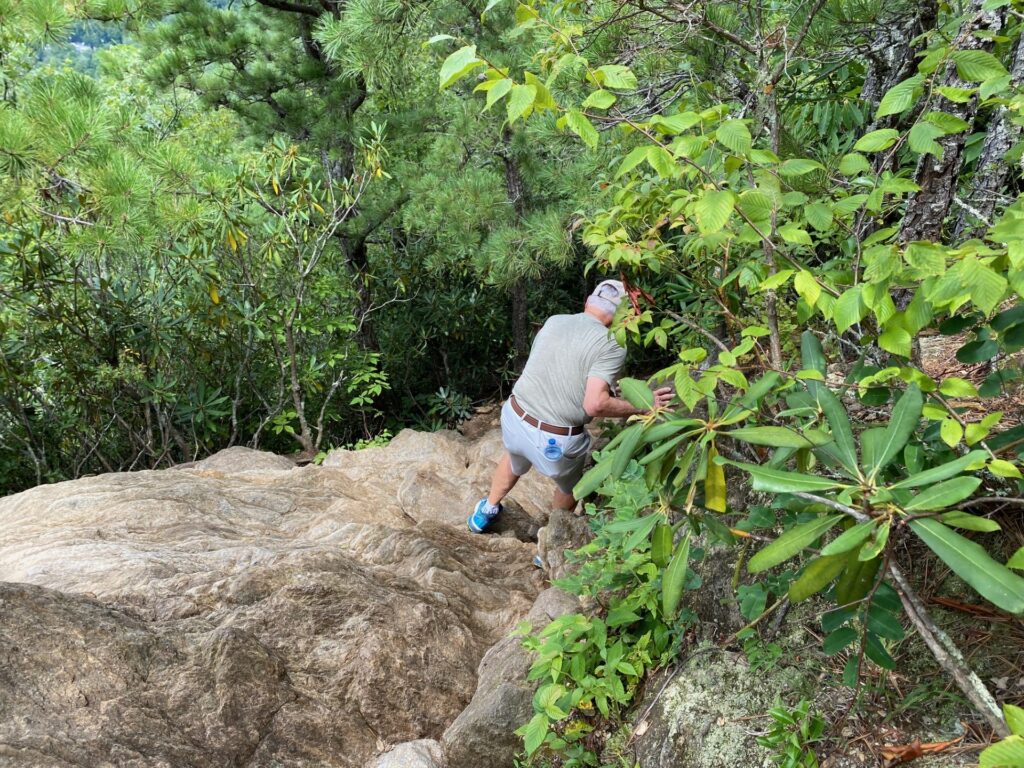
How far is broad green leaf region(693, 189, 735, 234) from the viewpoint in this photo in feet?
5.59

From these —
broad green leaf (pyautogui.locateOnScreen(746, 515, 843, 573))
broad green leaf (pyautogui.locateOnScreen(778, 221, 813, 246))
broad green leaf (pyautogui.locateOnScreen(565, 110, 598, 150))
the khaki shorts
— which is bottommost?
the khaki shorts

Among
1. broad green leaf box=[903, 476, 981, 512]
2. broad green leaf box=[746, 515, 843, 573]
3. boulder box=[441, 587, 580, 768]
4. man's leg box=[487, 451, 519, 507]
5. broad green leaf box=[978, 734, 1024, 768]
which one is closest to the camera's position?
broad green leaf box=[978, 734, 1024, 768]

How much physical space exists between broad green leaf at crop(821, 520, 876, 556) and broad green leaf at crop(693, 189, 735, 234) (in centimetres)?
77

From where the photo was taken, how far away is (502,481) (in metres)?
4.43

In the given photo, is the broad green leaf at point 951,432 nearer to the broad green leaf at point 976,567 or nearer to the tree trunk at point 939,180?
the broad green leaf at point 976,567

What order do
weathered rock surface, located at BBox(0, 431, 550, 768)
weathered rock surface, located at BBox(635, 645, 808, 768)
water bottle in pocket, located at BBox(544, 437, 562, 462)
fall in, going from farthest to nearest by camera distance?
water bottle in pocket, located at BBox(544, 437, 562, 462) < weathered rock surface, located at BBox(0, 431, 550, 768) < weathered rock surface, located at BBox(635, 645, 808, 768)

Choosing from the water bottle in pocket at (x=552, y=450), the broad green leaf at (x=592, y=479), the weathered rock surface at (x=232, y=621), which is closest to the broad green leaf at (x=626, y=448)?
the broad green leaf at (x=592, y=479)

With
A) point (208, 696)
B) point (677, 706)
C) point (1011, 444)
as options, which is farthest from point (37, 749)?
point (1011, 444)

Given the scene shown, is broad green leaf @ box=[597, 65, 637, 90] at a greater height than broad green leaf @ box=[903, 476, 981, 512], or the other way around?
broad green leaf @ box=[597, 65, 637, 90]

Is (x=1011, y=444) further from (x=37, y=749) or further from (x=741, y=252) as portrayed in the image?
(x=37, y=749)

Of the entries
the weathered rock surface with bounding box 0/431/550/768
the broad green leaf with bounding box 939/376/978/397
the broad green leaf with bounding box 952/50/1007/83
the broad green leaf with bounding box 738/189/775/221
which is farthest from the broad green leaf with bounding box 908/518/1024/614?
the weathered rock surface with bounding box 0/431/550/768

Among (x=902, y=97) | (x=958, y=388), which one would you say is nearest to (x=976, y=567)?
(x=958, y=388)

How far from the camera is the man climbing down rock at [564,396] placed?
3811 mm

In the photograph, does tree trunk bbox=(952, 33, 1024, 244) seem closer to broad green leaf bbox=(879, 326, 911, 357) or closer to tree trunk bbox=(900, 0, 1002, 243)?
tree trunk bbox=(900, 0, 1002, 243)
